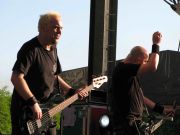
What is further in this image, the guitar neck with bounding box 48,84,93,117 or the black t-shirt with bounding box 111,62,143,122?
the black t-shirt with bounding box 111,62,143,122

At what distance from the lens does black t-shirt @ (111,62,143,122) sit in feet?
17.9

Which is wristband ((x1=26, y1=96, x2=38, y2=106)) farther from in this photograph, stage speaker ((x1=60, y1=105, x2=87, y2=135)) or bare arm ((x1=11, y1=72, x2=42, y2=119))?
stage speaker ((x1=60, y1=105, x2=87, y2=135))

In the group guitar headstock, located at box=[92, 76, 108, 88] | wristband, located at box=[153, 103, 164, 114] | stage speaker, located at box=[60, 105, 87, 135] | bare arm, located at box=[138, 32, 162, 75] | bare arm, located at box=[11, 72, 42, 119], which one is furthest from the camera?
stage speaker, located at box=[60, 105, 87, 135]

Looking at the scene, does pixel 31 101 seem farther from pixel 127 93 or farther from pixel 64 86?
pixel 127 93

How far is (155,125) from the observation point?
6.03 m

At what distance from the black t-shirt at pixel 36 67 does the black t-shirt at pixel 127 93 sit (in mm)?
1033

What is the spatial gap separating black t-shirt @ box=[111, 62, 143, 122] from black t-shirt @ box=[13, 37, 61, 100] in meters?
1.03

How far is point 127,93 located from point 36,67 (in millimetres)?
1277

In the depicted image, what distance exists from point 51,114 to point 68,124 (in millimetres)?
3652

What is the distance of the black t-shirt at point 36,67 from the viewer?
448cm

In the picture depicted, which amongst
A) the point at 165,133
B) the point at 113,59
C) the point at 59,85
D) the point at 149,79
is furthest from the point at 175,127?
the point at 59,85

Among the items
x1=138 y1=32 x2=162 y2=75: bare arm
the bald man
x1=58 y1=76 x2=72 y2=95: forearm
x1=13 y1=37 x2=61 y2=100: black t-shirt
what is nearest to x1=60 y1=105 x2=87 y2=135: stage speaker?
the bald man

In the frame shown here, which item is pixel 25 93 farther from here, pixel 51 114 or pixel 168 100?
pixel 168 100

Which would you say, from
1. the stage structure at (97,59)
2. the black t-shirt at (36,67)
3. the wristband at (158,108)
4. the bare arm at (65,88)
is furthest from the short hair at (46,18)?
the stage structure at (97,59)
